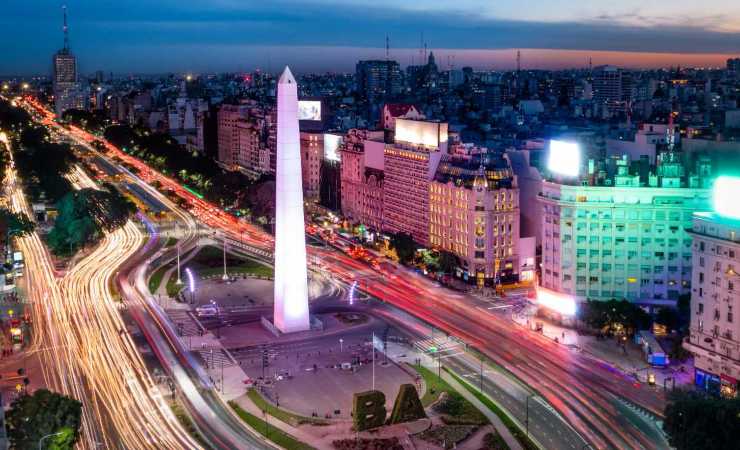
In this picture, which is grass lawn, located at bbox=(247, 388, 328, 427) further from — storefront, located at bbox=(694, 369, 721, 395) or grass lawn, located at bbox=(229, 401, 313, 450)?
storefront, located at bbox=(694, 369, 721, 395)

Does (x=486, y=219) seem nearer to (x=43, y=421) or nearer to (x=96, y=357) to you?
(x=96, y=357)

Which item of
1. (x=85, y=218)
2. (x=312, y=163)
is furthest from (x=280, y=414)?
(x=312, y=163)

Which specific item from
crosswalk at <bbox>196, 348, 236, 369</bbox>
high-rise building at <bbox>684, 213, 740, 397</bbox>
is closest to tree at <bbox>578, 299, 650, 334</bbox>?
high-rise building at <bbox>684, 213, 740, 397</bbox>

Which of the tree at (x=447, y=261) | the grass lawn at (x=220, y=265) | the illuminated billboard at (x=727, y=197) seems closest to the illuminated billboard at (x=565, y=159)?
the tree at (x=447, y=261)

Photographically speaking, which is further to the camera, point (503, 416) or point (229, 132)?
point (229, 132)

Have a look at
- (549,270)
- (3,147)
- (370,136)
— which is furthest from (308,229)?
(3,147)

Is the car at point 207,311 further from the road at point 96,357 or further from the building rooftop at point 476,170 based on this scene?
the building rooftop at point 476,170

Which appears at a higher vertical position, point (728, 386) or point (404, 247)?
point (404, 247)
